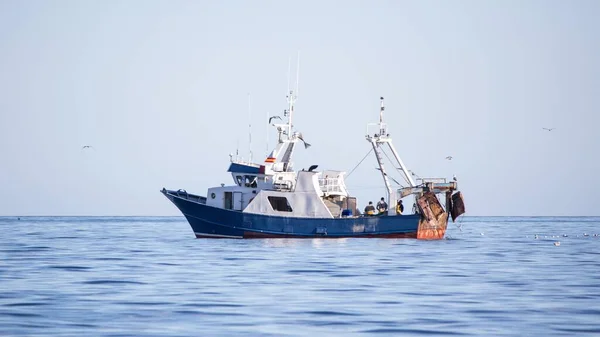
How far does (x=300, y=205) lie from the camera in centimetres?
5791

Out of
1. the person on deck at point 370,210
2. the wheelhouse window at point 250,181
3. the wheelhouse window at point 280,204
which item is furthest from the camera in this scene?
the person on deck at point 370,210

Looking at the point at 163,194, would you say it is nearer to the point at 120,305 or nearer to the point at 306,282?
the point at 306,282

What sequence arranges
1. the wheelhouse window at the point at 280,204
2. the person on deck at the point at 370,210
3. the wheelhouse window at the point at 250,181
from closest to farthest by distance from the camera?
the wheelhouse window at the point at 280,204
the wheelhouse window at the point at 250,181
the person on deck at the point at 370,210

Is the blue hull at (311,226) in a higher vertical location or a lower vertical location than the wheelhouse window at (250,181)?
lower

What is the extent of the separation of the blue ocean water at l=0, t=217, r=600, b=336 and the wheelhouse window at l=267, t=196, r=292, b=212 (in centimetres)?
820

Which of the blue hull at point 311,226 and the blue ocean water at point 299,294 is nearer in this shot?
the blue ocean water at point 299,294

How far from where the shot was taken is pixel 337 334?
72.2 ft

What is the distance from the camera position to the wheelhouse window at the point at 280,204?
58.4 meters

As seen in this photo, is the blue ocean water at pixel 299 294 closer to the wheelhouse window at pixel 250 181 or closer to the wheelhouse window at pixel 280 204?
the wheelhouse window at pixel 280 204

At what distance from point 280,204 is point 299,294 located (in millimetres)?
29188

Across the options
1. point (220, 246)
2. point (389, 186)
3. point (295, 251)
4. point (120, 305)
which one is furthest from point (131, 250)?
point (120, 305)

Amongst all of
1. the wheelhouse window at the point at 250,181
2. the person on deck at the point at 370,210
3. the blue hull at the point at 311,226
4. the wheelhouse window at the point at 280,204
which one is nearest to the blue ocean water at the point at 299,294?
the blue hull at the point at 311,226

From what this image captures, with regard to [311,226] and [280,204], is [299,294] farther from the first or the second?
[280,204]

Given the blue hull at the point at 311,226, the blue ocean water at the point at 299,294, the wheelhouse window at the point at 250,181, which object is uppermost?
the wheelhouse window at the point at 250,181
